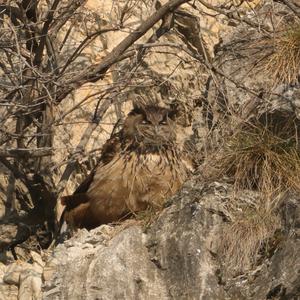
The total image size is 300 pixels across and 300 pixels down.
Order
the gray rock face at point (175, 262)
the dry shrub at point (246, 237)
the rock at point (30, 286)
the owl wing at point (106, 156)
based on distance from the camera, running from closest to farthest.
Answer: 1. the gray rock face at point (175, 262)
2. the dry shrub at point (246, 237)
3. the rock at point (30, 286)
4. the owl wing at point (106, 156)

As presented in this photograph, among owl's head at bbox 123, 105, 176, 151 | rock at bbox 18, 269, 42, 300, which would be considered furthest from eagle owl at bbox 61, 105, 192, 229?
rock at bbox 18, 269, 42, 300

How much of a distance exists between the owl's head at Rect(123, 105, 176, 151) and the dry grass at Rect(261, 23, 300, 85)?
31.5 inches

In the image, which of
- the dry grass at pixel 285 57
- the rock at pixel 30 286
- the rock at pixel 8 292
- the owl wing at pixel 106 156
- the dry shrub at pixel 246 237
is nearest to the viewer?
the dry shrub at pixel 246 237

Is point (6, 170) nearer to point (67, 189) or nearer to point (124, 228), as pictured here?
point (67, 189)

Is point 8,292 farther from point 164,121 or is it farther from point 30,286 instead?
point 164,121

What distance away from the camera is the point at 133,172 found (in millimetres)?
7195

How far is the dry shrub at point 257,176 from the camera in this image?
6.03 m

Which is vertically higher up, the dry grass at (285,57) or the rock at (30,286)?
the dry grass at (285,57)

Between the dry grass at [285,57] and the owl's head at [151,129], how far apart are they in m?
0.80

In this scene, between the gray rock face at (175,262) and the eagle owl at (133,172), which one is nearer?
the gray rock face at (175,262)

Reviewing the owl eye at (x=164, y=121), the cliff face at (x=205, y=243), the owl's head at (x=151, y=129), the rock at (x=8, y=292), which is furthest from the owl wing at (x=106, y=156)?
the rock at (x=8, y=292)

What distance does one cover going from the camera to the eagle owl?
709 cm

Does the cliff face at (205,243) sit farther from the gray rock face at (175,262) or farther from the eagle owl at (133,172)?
the eagle owl at (133,172)

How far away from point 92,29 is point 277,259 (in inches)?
129
